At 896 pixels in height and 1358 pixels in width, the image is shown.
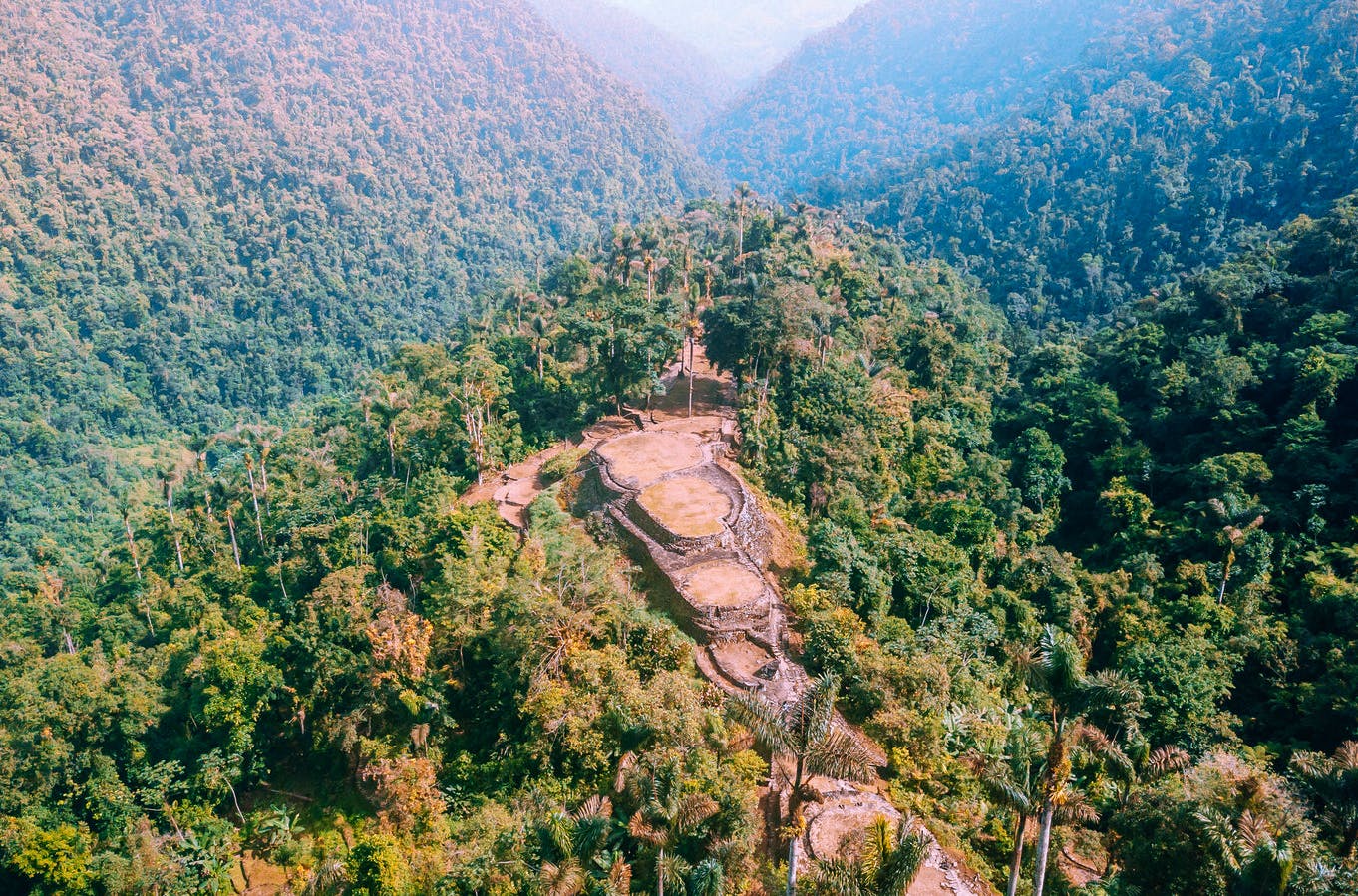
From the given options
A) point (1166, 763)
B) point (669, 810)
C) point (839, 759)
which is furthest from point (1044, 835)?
point (1166, 763)

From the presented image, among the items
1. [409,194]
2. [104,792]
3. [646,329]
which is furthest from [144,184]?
[104,792]

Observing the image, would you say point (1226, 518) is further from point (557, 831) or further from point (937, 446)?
point (557, 831)

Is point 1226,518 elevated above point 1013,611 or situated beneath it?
elevated above

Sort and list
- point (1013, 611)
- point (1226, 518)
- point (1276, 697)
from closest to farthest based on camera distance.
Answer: point (1276, 697) < point (1013, 611) < point (1226, 518)

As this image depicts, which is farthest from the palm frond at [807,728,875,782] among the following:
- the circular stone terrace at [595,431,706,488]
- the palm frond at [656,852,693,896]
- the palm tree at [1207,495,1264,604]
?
the palm tree at [1207,495,1264,604]

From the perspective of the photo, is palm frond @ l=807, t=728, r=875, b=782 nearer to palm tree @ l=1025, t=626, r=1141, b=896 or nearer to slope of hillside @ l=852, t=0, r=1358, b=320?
palm tree @ l=1025, t=626, r=1141, b=896

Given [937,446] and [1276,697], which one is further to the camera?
[937,446]
